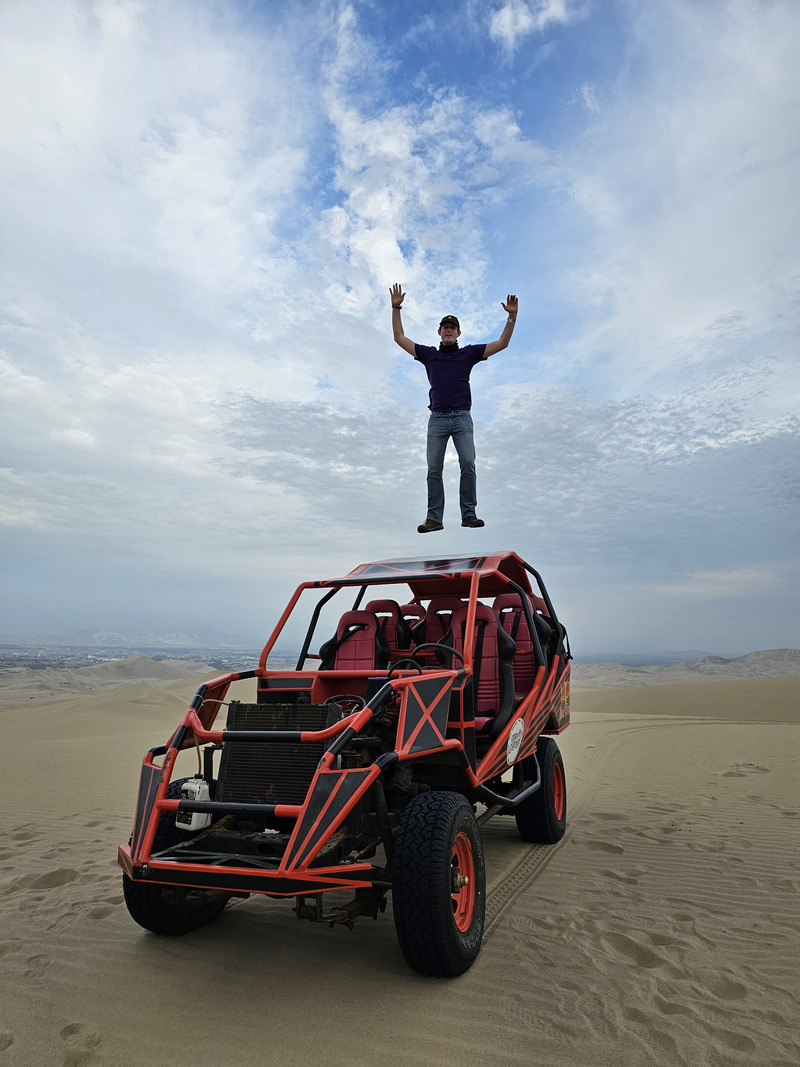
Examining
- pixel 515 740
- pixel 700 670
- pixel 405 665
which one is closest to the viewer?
pixel 405 665

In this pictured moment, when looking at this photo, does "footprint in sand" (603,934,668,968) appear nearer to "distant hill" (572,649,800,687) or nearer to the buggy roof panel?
the buggy roof panel

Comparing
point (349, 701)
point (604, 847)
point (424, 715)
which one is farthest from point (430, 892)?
point (604, 847)

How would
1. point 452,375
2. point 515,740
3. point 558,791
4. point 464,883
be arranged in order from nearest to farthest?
point 464,883
point 515,740
point 558,791
point 452,375

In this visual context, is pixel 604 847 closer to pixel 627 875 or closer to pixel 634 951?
pixel 627 875

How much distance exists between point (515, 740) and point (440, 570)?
1343 millimetres

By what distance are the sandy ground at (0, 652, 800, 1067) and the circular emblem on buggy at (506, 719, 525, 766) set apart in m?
0.86

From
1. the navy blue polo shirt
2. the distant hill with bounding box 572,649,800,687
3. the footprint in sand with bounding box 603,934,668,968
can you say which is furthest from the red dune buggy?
the distant hill with bounding box 572,649,800,687

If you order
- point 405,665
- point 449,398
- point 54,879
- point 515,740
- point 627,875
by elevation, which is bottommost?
point 54,879

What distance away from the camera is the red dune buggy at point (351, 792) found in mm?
3318

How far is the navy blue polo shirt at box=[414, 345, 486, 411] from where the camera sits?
674 cm

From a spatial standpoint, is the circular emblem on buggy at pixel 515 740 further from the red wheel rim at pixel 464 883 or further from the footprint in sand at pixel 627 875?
the red wheel rim at pixel 464 883

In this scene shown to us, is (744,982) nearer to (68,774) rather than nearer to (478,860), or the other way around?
(478,860)

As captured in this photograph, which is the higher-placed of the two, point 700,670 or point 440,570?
point 700,670

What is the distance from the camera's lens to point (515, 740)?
5.14 meters
